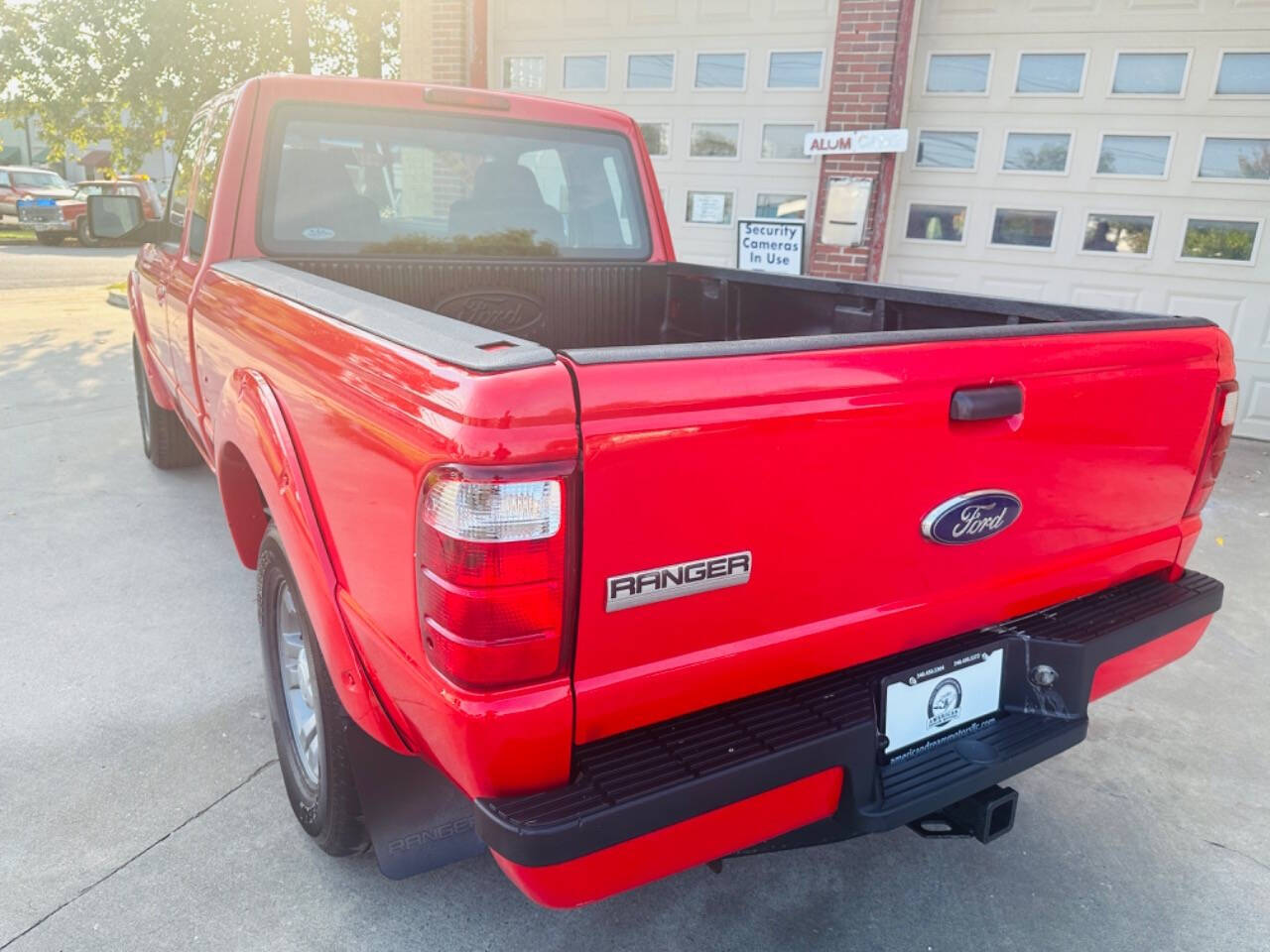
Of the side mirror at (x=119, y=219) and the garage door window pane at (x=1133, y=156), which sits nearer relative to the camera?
the side mirror at (x=119, y=219)

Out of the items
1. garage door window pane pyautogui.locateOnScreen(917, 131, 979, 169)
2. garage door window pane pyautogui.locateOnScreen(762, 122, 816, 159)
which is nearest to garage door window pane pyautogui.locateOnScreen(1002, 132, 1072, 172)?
garage door window pane pyautogui.locateOnScreen(917, 131, 979, 169)

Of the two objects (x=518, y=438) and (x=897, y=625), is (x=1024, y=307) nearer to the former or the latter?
(x=897, y=625)

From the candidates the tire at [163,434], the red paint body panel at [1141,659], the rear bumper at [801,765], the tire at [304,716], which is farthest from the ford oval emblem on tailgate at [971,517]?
the tire at [163,434]

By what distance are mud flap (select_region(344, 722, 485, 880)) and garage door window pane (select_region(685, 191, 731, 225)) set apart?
6357 mm

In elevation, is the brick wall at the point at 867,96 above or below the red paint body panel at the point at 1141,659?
above

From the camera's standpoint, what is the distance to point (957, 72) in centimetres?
658

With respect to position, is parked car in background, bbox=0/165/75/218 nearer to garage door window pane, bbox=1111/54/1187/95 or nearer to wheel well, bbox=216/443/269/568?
garage door window pane, bbox=1111/54/1187/95

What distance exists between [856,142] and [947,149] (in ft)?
2.22

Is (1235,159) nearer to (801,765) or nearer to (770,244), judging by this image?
(770,244)

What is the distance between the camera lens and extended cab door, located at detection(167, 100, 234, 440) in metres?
3.16

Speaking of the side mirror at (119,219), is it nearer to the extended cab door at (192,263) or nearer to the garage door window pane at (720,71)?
the extended cab door at (192,263)

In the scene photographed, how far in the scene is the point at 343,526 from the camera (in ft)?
5.84

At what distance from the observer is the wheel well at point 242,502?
2.70 m

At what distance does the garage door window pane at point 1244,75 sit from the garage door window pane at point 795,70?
8.82 ft
